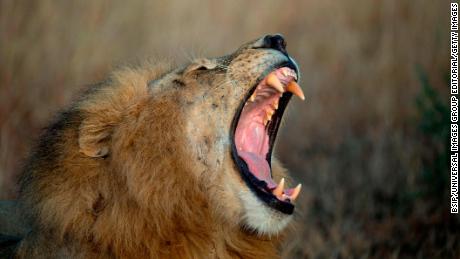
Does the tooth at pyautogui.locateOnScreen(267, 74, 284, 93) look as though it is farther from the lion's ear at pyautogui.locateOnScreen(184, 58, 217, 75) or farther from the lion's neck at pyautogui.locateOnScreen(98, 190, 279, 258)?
the lion's neck at pyautogui.locateOnScreen(98, 190, 279, 258)

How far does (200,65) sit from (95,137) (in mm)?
517

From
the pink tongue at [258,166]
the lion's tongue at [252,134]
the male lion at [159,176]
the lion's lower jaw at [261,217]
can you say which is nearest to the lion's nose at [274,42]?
the male lion at [159,176]

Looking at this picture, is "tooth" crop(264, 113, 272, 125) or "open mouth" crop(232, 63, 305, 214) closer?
"open mouth" crop(232, 63, 305, 214)

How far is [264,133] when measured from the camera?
12.0 ft

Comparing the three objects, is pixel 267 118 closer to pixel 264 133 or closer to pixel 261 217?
pixel 264 133

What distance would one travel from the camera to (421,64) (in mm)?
7555

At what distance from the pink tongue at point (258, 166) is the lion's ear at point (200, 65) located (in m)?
0.37

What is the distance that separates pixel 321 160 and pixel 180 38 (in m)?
1.95

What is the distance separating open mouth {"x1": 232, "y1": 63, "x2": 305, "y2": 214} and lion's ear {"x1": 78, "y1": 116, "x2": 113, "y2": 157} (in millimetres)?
488

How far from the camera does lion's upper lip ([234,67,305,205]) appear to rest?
11.1 ft

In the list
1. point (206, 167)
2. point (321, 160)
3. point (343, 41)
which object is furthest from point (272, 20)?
point (206, 167)

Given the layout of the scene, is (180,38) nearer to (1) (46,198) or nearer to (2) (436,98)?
(2) (436,98)

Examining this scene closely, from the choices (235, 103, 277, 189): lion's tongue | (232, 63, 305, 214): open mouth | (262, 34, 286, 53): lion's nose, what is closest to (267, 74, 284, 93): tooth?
(232, 63, 305, 214): open mouth

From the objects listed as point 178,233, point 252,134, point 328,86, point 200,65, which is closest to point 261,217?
point 178,233
